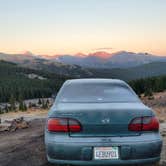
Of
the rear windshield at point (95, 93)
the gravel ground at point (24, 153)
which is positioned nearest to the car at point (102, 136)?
the rear windshield at point (95, 93)

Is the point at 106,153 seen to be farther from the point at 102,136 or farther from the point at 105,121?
the point at 105,121

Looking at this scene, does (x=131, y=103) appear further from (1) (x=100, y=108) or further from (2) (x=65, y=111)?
(2) (x=65, y=111)

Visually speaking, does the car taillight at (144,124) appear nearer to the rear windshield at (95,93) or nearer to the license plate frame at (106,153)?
the license plate frame at (106,153)

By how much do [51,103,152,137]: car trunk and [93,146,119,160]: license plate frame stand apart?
0.21 m

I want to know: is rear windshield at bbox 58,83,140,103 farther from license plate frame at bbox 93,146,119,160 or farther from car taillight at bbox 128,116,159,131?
license plate frame at bbox 93,146,119,160

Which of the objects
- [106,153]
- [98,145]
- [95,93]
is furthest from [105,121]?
[95,93]

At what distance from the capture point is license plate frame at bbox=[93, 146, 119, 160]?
5336mm

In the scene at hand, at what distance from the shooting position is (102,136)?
17.7ft

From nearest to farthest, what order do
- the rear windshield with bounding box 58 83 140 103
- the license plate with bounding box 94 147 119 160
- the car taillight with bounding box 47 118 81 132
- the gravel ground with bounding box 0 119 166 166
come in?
1. the license plate with bounding box 94 147 119 160
2. the car taillight with bounding box 47 118 81 132
3. the rear windshield with bounding box 58 83 140 103
4. the gravel ground with bounding box 0 119 166 166

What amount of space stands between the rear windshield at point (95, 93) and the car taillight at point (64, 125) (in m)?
0.87

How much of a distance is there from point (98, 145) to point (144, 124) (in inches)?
31.8

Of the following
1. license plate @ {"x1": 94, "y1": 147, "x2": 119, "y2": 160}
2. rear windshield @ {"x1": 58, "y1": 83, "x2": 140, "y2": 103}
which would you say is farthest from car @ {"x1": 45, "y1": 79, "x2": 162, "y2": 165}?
rear windshield @ {"x1": 58, "y1": 83, "x2": 140, "y2": 103}

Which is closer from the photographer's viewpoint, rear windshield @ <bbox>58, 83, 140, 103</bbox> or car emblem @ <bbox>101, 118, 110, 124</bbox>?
car emblem @ <bbox>101, 118, 110, 124</bbox>

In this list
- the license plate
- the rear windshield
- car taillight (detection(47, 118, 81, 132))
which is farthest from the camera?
the rear windshield
